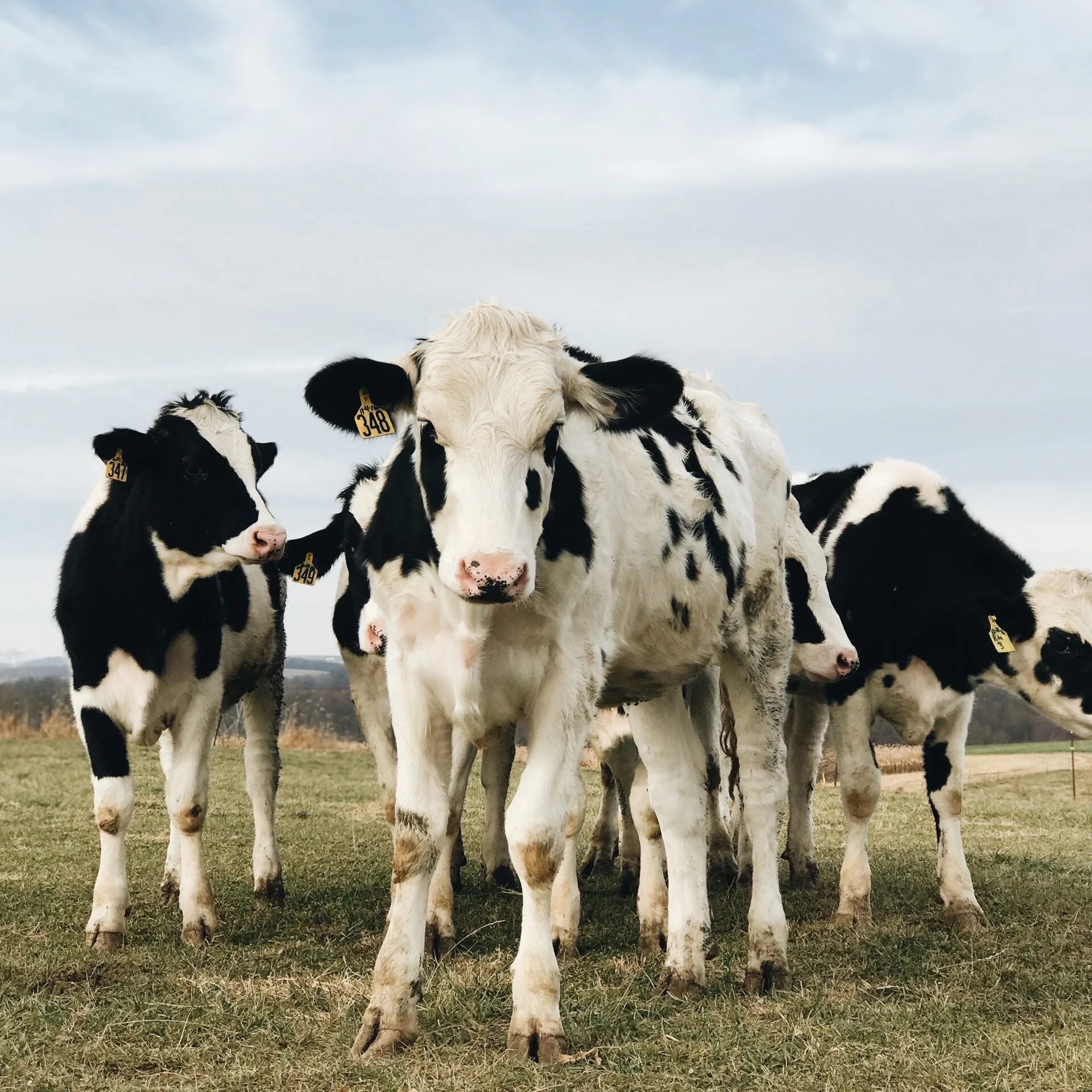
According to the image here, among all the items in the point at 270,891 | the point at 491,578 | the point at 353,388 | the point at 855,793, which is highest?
the point at 353,388

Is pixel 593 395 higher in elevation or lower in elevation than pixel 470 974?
higher

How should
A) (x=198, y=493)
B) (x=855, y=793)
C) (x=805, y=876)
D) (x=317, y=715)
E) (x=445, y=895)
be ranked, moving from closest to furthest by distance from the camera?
(x=445, y=895) → (x=198, y=493) → (x=855, y=793) → (x=805, y=876) → (x=317, y=715)

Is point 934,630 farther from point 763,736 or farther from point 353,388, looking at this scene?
point 353,388

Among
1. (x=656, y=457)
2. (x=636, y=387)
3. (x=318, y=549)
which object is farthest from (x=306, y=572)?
(x=636, y=387)

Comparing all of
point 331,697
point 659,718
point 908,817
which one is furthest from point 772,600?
point 331,697

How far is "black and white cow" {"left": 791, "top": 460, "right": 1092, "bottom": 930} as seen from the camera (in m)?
8.92

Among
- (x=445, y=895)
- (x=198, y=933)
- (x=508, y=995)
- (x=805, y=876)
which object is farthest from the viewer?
(x=805, y=876)

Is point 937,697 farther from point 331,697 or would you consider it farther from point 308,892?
point 331,697

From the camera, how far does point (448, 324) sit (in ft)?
17.7

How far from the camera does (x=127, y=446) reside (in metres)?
8.01

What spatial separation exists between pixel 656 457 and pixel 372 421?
5.61ft

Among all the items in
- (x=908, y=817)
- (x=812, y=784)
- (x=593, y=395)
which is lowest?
(x=908, y=817)

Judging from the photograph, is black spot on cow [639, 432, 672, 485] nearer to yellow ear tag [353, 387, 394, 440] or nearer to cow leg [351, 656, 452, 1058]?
yellow ear tag [353, 387, 394, 440]

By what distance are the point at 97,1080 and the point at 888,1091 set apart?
279 centimetres
